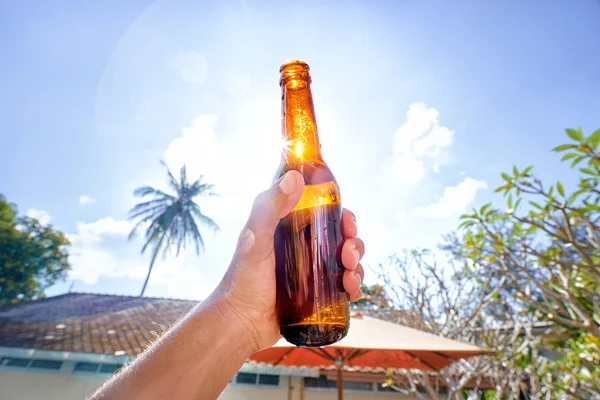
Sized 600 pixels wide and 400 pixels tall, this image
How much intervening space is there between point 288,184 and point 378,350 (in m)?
4.30

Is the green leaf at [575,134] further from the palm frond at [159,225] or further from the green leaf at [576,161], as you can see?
the palm frond at [159,225]

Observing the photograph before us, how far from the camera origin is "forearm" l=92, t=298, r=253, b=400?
3.05 ft

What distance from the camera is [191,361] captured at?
3.45 ft

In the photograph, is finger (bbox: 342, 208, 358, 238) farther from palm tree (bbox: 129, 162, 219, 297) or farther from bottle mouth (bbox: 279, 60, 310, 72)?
palm tree (bbox: 129, 162, 219, 297)

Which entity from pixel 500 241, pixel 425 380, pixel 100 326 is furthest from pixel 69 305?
pixel 500 241

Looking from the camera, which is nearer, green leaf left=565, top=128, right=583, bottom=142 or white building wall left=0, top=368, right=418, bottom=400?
green leaf left=565, top=128, right=583, bottom=142

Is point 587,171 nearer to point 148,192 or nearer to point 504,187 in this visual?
point 504,187

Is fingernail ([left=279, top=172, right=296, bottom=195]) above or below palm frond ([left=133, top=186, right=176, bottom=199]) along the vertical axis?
below

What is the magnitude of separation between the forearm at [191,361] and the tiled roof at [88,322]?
19.7 feet

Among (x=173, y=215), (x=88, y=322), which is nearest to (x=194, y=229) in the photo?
(x=173, y=215)

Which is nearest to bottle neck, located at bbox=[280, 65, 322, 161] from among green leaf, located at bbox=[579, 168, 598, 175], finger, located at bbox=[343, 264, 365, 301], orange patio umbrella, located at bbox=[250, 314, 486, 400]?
finger, located at bbox=[343, 264, 365, 301]

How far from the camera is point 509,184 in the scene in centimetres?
377

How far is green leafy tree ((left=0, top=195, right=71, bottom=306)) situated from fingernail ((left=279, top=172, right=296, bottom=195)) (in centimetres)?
2746

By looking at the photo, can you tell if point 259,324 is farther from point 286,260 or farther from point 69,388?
point 69,388
